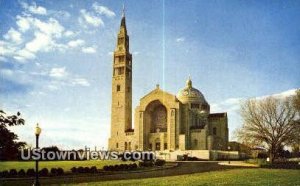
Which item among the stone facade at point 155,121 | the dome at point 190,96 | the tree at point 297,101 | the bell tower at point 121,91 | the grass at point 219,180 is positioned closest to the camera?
the grass at point 219,180

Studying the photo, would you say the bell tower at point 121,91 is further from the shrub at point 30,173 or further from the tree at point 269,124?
the shrub at point 30,173

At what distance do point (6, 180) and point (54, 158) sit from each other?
119 ft

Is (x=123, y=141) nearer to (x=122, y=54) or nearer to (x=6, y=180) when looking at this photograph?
(x=122, y=54)

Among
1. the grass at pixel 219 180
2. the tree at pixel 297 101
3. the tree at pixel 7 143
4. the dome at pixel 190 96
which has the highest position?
the dome at pixel 190 96

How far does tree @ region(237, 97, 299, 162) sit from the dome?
45.7 meters

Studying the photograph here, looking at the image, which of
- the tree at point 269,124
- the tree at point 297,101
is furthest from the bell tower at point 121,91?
the tree at point 297,101

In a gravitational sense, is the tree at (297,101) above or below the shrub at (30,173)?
above

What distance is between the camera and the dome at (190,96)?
101125 mm

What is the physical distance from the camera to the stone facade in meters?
82.9

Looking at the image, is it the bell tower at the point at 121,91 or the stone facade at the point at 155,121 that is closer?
the stone facade at the point at 155,121

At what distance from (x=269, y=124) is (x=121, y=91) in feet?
151

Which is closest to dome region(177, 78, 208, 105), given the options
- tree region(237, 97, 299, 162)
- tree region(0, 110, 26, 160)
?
tree region(237, 97, 299, 162)

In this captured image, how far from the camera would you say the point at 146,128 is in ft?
288

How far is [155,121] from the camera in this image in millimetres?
91000
